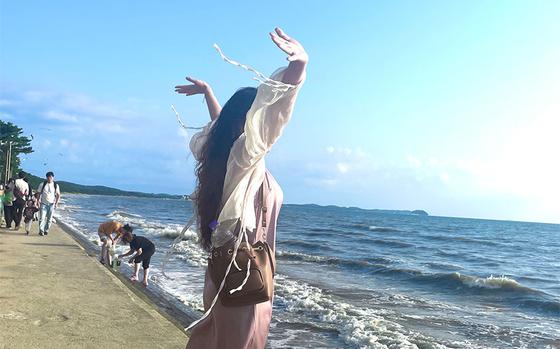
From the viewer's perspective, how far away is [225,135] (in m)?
2.06

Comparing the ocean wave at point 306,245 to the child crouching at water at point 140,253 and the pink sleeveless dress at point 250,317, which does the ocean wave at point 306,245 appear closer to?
the child crouching at water at point 140,253

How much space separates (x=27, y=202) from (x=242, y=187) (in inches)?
556

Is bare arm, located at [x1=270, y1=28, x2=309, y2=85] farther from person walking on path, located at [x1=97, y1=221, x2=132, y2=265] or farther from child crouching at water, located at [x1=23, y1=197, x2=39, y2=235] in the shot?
child crouching at water, located at [x1=23, y1=197, x2=39, y2=235]

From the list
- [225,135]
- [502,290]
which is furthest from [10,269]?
[502,290]

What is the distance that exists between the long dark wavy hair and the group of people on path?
478 inches

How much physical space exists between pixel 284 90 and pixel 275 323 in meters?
6.96

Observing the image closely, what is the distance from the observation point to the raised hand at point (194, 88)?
2.68 meters

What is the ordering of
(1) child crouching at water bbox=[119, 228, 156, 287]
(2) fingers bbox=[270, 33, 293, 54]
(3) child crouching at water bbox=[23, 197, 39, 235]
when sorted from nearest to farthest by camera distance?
(2) fingers bbox=[270, 33, 293, 54] < (1) child crouching at water bbox=[119, 228, 156, 287] < (3) child crouching at water bbox=[23, 197, 39, 235]

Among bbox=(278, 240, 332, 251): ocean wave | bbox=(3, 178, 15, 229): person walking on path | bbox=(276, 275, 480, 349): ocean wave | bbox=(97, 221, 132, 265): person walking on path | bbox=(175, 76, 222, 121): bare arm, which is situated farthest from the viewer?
bbox=(278, 240, 332, 251): ocean wave

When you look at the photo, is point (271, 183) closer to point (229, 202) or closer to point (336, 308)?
point (229, 202)

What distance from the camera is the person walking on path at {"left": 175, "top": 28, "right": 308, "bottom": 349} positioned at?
1843mm

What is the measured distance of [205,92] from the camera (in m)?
2.68

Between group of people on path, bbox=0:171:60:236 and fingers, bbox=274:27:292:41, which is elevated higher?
fingers, bbox=274:27:292:41

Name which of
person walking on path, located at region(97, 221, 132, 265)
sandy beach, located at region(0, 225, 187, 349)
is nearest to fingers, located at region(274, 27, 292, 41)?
sandy beach, located at region(0, 225, 187, 349)
